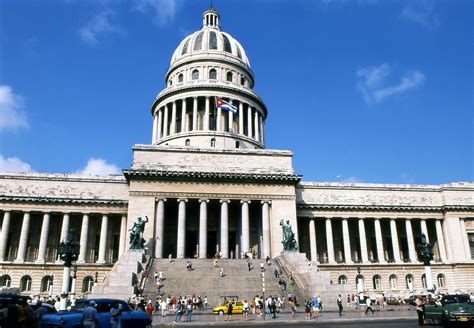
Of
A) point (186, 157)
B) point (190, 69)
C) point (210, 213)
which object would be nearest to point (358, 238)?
point (210, 213)

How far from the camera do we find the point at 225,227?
165 feet

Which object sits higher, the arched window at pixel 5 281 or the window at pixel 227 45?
the window at pixel 227 45

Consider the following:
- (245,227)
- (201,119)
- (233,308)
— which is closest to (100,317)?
(233,308)

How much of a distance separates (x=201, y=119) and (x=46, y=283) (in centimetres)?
3523

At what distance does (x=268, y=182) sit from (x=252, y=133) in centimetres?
2280

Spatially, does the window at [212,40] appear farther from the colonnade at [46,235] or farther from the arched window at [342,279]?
the arched window at [342,279]

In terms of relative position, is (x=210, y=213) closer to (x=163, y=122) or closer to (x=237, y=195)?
(x=237, y=195)

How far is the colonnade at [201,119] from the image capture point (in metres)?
70.1

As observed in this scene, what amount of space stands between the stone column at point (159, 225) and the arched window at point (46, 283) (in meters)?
14.4

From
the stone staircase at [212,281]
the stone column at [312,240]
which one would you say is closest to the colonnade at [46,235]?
the stone staircase at [212,281]

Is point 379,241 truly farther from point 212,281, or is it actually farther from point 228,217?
point 212,281

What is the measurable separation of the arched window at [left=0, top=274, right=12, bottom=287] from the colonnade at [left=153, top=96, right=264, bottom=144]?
32.0 m

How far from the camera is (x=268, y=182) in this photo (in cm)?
5281

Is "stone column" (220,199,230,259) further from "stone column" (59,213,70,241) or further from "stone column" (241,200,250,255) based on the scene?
"stone column" (59,213,70,241)
